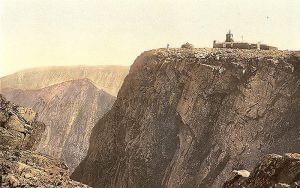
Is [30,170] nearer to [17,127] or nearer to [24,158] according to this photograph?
[24,158]

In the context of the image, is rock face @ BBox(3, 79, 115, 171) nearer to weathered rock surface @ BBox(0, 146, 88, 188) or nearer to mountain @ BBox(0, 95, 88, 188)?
mountain @ BBox(0, 95, 88, 188)

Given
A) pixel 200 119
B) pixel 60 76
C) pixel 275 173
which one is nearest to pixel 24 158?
pixel 275 173

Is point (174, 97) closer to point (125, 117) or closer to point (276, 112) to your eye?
point (125, 117)

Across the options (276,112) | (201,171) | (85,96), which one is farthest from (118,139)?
(85,96)

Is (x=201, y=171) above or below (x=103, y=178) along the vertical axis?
above

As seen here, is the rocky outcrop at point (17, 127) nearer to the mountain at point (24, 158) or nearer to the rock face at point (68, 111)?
the mountain at point (24, 158)
